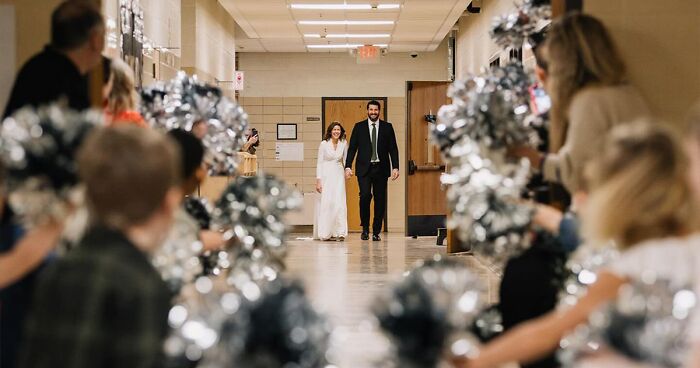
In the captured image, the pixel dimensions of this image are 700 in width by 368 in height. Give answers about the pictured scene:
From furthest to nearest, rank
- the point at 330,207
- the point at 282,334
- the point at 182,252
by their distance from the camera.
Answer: the point at 330,207 < the point at 182,252 < the point at 282,334

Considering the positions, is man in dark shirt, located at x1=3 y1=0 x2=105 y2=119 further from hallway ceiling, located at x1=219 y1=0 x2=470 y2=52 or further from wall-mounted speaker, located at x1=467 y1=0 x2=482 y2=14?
wall-mounted speaker, located at x1=467 y1=0 x2=482 y2=14

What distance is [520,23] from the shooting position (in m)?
4.25

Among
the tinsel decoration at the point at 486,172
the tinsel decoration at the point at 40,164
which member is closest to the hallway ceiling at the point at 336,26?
the tinsel decoration at the point at 486,172

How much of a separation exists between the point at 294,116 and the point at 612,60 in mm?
15336

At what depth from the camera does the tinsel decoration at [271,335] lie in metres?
2.14

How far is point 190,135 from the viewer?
3.75 metres

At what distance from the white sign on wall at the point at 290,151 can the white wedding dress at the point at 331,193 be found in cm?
463

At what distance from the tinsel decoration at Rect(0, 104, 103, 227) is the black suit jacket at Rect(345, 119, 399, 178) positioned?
10.7 meters

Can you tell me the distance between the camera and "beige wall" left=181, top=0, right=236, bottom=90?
11453 mm

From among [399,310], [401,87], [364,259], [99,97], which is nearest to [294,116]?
[401,87]

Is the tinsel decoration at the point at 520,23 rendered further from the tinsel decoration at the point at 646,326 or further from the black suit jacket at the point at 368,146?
the black suit jacket at the point at 368,146

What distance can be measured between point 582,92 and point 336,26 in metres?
11.8

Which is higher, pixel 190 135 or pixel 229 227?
pixel 190 135

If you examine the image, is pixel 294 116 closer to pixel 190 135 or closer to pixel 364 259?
pixel 364 259
